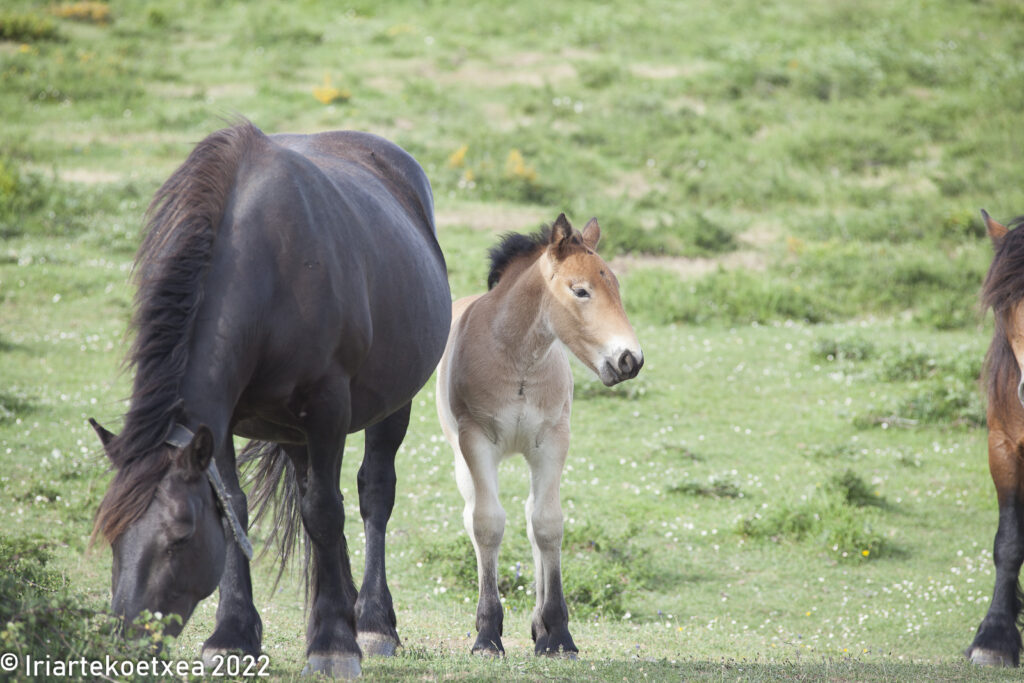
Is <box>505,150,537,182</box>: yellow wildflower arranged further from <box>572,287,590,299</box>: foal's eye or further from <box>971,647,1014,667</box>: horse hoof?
<box>971,647,1014,667</box>: horse hoof

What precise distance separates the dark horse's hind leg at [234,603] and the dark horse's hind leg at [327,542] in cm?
25

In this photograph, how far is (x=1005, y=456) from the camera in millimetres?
6137

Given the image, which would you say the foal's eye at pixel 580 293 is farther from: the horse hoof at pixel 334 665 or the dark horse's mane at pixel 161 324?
the horse hoof at pixel 334 665

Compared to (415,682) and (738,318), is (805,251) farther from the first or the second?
(415,682)

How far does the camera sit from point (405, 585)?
26.0 ft

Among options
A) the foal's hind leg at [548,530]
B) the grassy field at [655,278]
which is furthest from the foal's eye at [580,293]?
the grassy field at [655,278]

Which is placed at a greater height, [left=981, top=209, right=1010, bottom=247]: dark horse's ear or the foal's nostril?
[left=981, top=209, right=1010, bottom=247]: dark horse's ear

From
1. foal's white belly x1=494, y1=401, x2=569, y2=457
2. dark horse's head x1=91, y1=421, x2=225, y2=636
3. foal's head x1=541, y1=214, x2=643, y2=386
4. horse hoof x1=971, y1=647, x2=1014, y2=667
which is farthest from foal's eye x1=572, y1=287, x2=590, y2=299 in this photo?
horse hoof x1=971, y1=647, x2=1014, y2=667

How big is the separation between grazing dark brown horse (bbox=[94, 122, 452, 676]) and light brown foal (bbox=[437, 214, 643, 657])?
1.06 ft

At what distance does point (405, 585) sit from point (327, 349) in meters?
3.95

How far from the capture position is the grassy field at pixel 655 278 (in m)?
7.51

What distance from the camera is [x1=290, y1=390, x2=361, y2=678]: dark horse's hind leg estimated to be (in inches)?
175

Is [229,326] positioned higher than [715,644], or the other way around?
[229,326]

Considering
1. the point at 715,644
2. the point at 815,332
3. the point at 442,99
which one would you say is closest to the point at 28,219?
the point at 442,99
